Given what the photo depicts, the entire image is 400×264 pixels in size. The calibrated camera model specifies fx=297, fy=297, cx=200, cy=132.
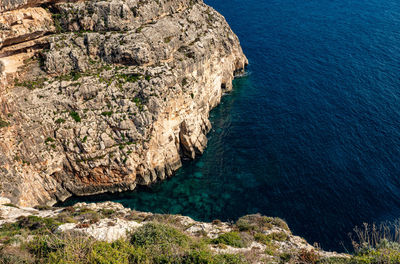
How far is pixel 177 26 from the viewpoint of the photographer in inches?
2029

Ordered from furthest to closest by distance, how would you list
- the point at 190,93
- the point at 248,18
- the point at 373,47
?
A: the point at 248,18 → the point at 373,47 → the point at 190,93

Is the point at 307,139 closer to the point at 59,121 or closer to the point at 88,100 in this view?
the point at 88,100

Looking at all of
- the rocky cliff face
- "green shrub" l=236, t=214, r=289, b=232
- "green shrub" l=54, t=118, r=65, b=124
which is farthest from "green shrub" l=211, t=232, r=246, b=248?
"green shrub" l=54, t=118, r=65, b=124

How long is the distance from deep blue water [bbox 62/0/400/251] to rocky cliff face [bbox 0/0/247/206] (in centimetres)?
467

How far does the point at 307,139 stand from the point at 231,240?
102 ft

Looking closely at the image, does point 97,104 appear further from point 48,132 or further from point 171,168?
point 171,168

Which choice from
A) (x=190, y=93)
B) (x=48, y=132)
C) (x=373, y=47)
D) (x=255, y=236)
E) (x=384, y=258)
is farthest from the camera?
(x=373, y=47)

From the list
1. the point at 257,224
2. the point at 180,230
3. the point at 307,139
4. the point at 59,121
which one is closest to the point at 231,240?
the point at 180,230

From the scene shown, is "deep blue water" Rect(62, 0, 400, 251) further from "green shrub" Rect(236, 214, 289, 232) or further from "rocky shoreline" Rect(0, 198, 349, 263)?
"rocky shoreline" Rect(0, 198, 349, 263)

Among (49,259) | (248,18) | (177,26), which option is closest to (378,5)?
(248,18)

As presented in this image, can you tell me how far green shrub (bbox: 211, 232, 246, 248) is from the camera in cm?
2584

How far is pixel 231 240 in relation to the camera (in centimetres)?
2612

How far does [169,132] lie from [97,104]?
11506mm

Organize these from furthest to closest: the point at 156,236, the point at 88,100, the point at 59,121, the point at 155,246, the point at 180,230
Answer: the point at 88,100, the point at 59,121, the point at 180,230, the point at 156,236, the point at 155,246
